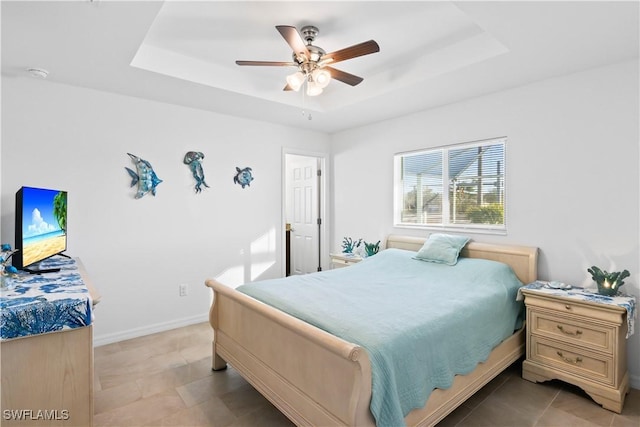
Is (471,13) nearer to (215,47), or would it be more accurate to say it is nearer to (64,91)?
(215,47)

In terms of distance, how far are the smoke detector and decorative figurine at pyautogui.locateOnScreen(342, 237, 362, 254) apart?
3406mm

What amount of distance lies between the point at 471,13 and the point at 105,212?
333cm

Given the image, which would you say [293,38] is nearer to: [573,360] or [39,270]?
[39,270]

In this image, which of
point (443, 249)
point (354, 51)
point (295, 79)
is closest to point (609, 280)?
point (443, 249)

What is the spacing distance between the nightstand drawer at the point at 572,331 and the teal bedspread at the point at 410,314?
17 cm

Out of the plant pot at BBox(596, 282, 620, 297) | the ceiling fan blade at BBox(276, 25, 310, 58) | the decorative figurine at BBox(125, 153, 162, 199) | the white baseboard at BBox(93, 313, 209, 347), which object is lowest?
the white baseboard at BBox(93, 313, 209, 347)

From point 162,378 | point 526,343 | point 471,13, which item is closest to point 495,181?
point 526,343

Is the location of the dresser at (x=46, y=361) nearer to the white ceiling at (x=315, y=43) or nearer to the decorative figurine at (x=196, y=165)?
the white ceiling at (x=315, y=43)

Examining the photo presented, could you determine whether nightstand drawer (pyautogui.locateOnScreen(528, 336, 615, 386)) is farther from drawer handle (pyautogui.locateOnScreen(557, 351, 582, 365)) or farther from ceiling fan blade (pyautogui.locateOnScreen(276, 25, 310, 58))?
ceiling fan blade (pyautogui.locateOnScreen(276, 25, 310, 58))

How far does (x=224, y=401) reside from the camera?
7.54ft

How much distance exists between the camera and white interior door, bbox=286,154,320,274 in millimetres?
5148

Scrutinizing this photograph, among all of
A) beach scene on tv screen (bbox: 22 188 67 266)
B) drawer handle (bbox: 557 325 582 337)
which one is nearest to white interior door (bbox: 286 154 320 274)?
beach scene on tv screen (bbox: 22 188 67 266)

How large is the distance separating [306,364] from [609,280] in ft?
7.29

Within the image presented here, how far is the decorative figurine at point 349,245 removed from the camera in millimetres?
4395
